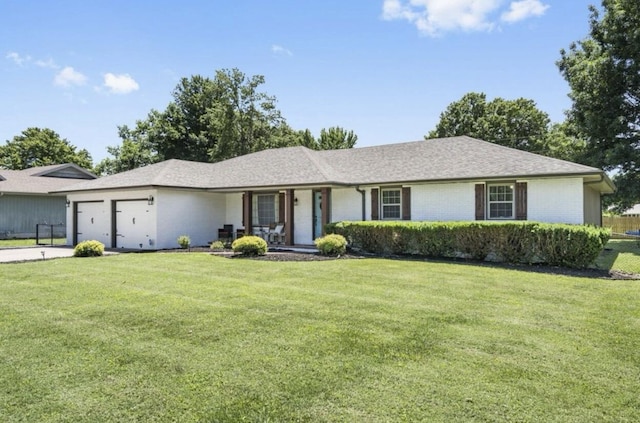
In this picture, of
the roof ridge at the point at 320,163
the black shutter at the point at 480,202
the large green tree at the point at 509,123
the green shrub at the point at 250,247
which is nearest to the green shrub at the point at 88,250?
the green shrub at the point at 250,247

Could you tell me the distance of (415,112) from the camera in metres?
26.6

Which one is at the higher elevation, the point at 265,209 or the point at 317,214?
the point at 265,209

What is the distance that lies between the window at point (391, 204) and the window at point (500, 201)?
10.6 ft

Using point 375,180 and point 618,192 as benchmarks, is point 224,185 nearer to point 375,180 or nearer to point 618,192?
point 375,180

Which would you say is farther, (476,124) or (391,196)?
(476,124)

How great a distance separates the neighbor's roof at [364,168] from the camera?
14.1 meters

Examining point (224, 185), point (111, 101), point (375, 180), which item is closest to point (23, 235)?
point (111, 101)

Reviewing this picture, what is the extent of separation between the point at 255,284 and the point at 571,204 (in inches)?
403

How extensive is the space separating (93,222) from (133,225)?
2.87 meters

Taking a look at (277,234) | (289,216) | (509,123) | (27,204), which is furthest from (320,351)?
(509,123)

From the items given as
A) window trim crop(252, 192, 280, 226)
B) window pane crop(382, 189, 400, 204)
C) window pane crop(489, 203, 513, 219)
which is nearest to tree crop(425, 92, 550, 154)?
window pane crop(382, 189, 400, 204)

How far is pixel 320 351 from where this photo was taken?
4.76 meters

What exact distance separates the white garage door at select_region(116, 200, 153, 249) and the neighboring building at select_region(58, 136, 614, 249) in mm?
42

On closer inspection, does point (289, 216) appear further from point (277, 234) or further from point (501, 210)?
point (501, 210)
